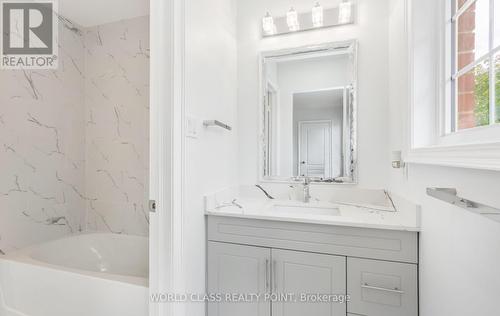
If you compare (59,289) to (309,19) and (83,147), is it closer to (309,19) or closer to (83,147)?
(83,147)

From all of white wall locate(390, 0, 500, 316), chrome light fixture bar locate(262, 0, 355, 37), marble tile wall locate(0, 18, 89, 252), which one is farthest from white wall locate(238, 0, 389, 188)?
marble tile wall locate(0, 18, 89, 252)

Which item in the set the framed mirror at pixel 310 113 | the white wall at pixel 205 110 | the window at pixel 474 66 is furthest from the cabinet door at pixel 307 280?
the window at pixel 474 66

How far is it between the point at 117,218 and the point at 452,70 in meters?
2.60

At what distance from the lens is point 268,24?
1897mm

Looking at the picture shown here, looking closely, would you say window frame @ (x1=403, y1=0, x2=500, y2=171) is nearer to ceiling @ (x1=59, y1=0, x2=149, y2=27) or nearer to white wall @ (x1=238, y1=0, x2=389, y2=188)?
white wall @ (x1=238, y1=0, x2=389, y2=188)

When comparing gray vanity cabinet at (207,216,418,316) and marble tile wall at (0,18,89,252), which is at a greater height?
marble tile wall at (0,18,89,252)

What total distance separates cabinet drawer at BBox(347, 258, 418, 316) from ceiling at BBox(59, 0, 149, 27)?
2.48 metres

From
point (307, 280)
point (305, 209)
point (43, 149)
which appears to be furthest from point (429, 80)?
point (43, 149)

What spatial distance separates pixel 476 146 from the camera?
0.64 meters

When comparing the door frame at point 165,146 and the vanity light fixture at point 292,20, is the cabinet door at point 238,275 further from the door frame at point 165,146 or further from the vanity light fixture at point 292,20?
the vanity light fixture at point 292,20

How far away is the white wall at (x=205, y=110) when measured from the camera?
1310 millimetres

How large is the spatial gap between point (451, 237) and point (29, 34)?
2.96 m

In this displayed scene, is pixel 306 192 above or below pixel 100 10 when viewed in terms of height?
below

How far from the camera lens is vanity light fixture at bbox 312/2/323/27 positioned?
1.77m
